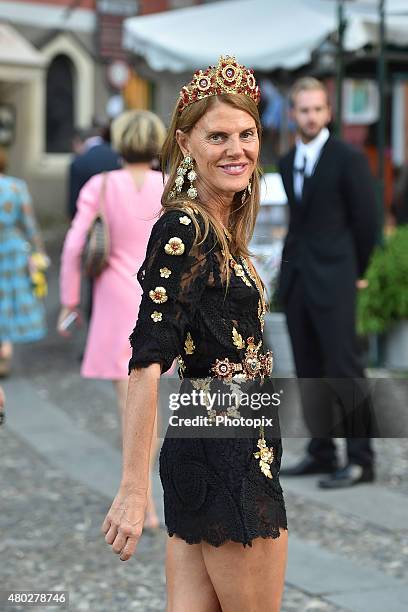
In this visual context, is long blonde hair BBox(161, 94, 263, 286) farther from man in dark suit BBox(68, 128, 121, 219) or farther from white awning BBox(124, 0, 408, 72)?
white awning BBox(124, 0, 408, 72)

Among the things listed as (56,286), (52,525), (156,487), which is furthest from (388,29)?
(56,286)

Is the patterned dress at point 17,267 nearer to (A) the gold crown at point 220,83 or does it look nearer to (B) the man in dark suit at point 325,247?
(B) the man in dark suit at point 325,247

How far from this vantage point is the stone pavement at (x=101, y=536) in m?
4.69

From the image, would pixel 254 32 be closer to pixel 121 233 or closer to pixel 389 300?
pixel 389 300

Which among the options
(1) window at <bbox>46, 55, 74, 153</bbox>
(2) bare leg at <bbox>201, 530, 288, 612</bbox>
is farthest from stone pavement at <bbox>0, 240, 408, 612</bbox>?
(1) window at <bbox>46, 55, 74, 153</bbox>

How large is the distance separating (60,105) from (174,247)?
27565 millimetres

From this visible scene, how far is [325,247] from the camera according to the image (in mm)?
6223

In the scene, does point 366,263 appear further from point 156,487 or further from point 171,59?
point 171,59

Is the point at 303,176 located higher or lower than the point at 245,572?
higher

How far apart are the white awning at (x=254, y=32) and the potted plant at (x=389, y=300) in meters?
1.79

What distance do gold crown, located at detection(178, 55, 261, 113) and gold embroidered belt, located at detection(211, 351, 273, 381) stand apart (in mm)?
595

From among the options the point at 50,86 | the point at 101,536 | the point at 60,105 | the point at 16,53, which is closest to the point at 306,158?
the point at 101,536

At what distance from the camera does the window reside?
96.6ft

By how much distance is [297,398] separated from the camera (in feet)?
9.73
